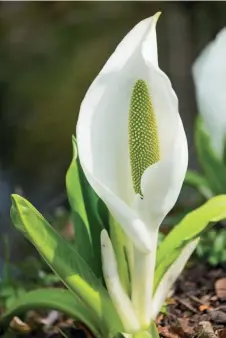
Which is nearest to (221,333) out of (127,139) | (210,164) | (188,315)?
(188,315)

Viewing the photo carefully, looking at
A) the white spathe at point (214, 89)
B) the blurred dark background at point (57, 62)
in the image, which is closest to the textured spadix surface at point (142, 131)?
the white spathe at point (214, 89)

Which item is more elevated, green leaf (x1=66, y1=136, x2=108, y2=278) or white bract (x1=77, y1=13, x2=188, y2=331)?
white bract (x1=77, y1=13, x2=188, y2=331)

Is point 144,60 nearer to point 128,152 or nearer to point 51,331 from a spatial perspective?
point 128,152

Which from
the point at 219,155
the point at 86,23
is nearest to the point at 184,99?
the point at 86,23

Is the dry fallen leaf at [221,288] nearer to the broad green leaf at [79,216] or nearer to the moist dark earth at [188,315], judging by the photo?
the moist dark earth at [188,315]

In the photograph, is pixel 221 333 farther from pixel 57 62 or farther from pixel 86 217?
pixel 57 62

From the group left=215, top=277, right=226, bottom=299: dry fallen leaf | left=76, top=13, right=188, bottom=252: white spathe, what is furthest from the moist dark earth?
left=76, top=13, right=188, bottom=252: white spathe

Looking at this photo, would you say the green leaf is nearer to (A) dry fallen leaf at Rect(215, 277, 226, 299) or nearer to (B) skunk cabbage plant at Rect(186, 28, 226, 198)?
(A) dry fallen leaf at Rect(215, 277, 226, 299)
